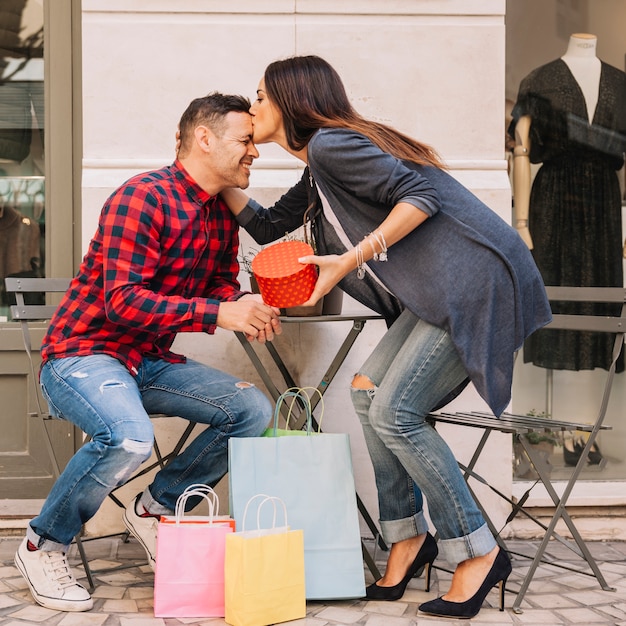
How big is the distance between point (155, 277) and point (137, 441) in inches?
24.4

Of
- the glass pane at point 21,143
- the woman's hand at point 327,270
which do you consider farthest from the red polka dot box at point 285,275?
the glass pane at point 21,143

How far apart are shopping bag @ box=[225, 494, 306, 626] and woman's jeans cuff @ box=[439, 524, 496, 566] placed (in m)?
0.47

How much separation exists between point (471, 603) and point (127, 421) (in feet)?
4.00

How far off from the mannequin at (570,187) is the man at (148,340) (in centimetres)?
178

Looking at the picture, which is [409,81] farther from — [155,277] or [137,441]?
[137,441]

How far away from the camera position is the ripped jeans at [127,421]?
2.85 m

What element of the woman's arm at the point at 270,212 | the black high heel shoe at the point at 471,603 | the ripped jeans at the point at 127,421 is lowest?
the black high heel shoe at the point at 471,603

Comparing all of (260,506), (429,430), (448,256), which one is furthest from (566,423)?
(260,506)

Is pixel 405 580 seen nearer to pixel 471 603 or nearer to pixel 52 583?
pixel 471 603

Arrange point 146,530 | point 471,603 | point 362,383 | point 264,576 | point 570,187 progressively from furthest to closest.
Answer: point 570,187 → point 146,530 → point 362,383 → point 471,603 → point 264,576

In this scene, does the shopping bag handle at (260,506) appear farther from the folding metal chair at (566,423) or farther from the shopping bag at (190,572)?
the folding metal chair at (566,423)

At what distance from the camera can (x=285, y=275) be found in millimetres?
2820

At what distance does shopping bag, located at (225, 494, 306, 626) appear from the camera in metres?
2.65

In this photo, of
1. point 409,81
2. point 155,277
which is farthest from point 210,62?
point 155,277
